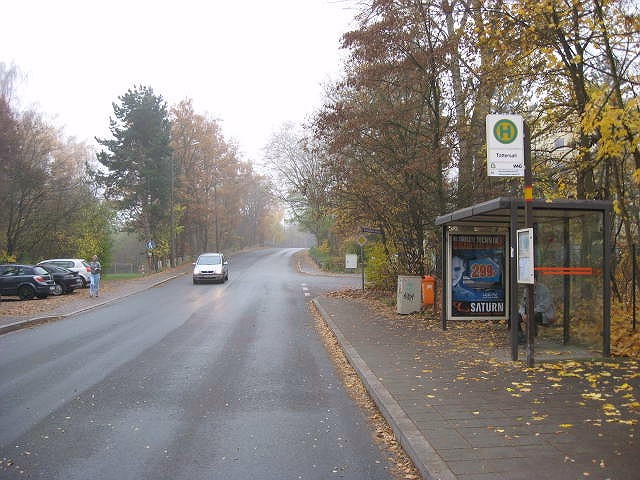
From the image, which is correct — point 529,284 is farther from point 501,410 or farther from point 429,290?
point 429,290

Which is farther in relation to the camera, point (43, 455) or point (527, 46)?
point (527, 46)

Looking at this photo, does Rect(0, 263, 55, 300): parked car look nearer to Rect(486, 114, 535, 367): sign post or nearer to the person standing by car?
the person standing by car

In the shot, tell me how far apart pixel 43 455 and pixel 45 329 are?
32.7 ft

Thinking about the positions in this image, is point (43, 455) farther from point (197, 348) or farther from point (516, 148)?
point (516, 148)

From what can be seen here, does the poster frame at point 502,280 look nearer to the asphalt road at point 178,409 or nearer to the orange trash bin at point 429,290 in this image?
the asphalt road at point 178,409

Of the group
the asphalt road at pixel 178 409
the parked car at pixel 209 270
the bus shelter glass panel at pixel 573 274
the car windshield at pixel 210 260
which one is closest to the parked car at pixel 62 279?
the parked car at pixel 209 270

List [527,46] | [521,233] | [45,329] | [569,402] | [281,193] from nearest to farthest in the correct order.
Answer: [569,402], [521,233], [527,46], [45,329], [281,193]

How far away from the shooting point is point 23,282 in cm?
2248

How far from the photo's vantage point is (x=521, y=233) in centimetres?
801

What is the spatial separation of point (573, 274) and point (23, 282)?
69.3 ft

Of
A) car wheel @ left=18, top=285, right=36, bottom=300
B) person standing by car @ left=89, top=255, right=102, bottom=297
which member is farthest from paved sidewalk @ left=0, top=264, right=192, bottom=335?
car wheel @ left=18, top=285, right=36, bottom=300

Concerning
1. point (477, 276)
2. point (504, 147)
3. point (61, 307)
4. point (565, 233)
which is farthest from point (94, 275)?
point (504, 147)

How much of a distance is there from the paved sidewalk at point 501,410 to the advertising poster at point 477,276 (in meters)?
0.98

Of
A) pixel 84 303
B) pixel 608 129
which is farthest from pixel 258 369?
pixel 84 303
